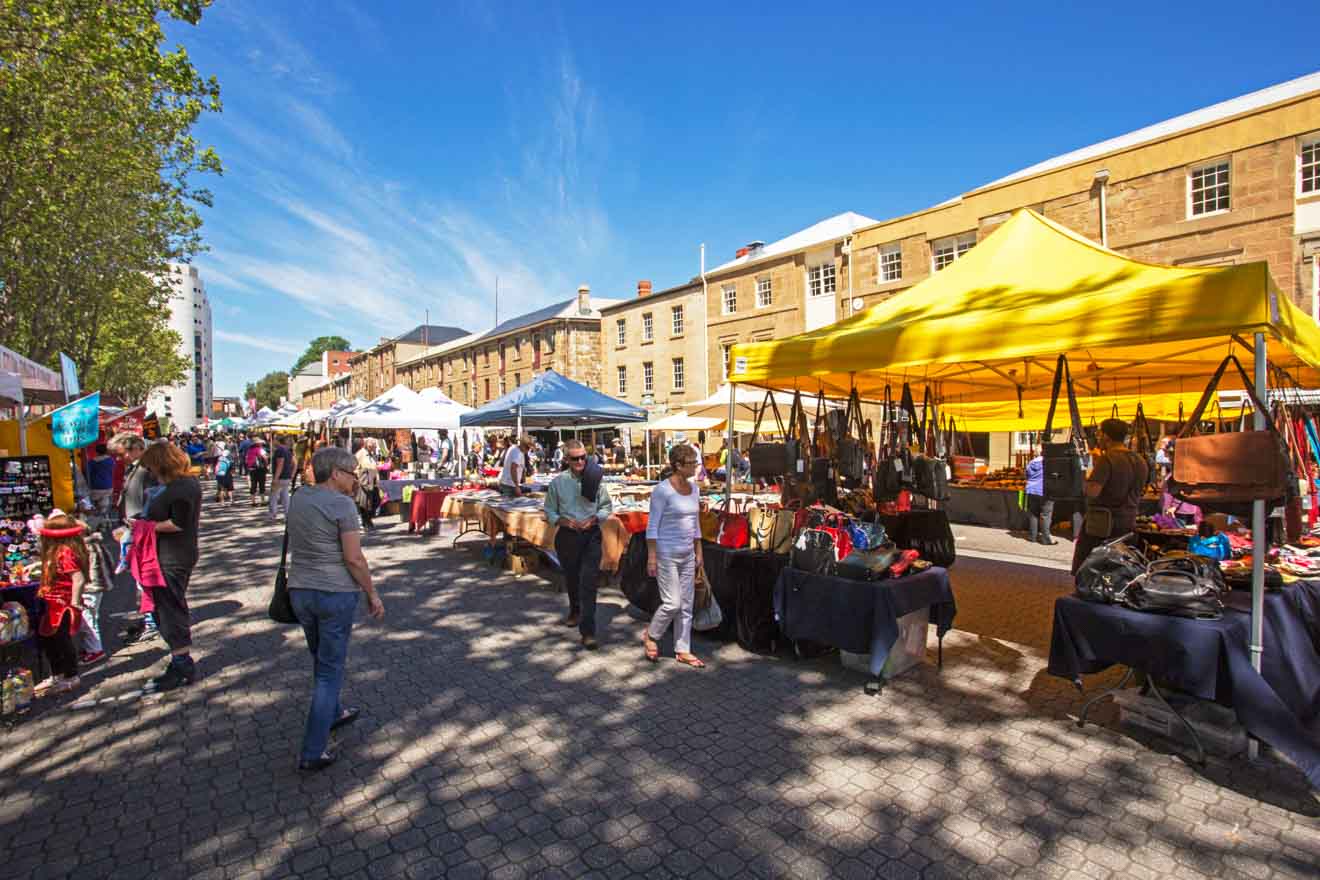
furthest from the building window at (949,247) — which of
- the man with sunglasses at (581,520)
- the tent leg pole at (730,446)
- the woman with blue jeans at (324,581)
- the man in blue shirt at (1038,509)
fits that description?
the woman with blue jeans at (324,581)

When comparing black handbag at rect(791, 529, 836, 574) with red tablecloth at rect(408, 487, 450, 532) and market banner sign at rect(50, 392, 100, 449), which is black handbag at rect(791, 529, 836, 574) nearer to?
red tablecloth at rect(408, 487, 450, 532)

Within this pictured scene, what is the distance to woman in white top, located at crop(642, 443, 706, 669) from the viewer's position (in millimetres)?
4852

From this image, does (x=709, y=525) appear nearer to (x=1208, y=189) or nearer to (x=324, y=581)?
(x=324, y=581)

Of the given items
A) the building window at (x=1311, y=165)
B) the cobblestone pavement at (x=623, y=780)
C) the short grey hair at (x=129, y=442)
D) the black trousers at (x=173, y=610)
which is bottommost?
the cobblestone pavement at (x=623, y=780)

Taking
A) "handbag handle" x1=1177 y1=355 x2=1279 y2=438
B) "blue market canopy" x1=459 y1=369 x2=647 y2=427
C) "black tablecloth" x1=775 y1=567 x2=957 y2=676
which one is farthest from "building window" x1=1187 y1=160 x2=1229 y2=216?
"black tablecloth" x1=775 y1=567 x2=957 y2=676

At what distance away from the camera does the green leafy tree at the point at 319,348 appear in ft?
371

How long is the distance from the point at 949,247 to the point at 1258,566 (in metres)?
21.4

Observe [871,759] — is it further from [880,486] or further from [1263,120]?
[1263,120]

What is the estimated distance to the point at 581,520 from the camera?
18.6ft

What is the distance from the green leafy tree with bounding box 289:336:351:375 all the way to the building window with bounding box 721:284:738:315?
97.7 m

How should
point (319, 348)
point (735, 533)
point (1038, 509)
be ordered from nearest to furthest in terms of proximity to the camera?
1. point (735, 533)
2. point (1038, 509)
3. point (319, 348)

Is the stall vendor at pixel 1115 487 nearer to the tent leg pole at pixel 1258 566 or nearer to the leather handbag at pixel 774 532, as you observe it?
the tent leg pole at pixel 1258 566

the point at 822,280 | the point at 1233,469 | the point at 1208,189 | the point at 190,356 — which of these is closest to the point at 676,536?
the point at 1233,469

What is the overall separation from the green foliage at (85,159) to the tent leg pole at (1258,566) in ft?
47.8
